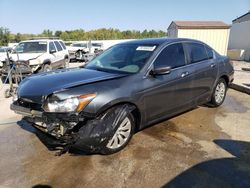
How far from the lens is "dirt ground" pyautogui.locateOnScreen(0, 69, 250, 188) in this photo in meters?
2.96

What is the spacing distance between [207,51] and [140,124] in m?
2.65

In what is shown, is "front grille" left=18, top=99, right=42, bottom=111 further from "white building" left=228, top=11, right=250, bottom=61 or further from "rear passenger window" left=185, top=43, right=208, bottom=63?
"white building" left=228, top=11, right=250, bottom=61

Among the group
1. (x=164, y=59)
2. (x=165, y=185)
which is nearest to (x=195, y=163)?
(x=165, y=185)

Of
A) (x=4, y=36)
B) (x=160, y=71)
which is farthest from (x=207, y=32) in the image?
(x=4, y=36)

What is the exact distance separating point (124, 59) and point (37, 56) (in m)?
6.70

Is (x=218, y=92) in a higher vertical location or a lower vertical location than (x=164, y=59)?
lower

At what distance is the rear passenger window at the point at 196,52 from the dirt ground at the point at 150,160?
1348mm

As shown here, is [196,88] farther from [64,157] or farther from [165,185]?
[64,157]

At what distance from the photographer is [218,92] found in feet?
18.7

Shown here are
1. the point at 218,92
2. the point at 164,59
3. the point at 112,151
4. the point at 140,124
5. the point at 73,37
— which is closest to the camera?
the point at 112,151

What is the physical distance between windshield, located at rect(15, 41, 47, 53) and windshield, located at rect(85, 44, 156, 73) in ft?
21.7

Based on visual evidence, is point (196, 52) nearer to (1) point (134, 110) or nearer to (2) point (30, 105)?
(1) point (134, 110)

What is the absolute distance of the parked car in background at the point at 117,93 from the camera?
3.13 meters

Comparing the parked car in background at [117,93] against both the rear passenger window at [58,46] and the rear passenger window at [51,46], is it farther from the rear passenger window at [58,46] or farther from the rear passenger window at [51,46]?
the rear passenger window at [58,46]
